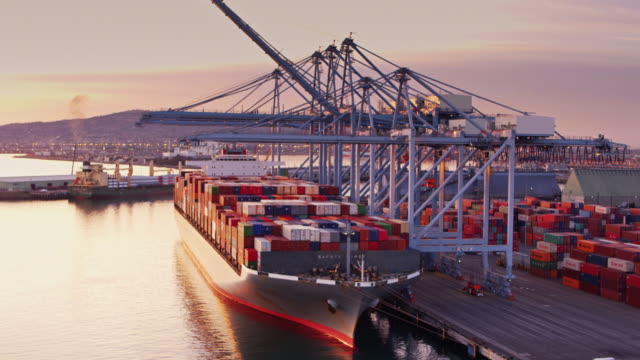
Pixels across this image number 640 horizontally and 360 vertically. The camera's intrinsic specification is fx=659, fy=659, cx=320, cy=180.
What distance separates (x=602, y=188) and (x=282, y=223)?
53643 mm

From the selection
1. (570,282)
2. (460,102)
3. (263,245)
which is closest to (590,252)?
(570,282)

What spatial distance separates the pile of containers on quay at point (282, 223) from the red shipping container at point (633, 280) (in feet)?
35.0

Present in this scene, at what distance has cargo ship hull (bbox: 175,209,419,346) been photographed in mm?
27625

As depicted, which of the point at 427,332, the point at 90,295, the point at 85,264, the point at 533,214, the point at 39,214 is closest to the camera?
the point at 427,332

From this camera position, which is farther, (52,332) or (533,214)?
(533,214)

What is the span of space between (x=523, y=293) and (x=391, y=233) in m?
7.50

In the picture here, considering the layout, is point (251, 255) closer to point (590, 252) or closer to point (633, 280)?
point (633, 280)

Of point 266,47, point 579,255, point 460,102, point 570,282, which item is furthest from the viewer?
point 266,47

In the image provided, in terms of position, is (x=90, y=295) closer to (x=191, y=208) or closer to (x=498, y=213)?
(x=191, y=208)

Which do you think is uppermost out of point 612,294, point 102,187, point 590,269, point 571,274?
point 102,187

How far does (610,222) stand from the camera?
170ft

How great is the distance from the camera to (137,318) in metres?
33.1

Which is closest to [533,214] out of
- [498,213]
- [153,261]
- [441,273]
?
[498,213]

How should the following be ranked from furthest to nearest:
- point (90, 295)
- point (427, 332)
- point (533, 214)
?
point (533, 214), point (90, 295), point (427, 332)
